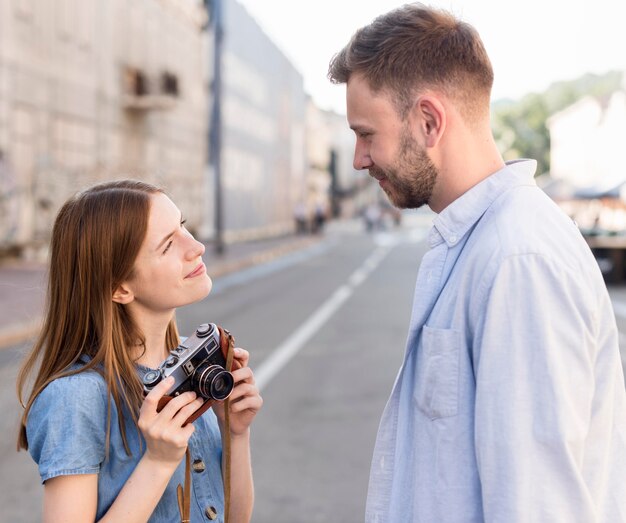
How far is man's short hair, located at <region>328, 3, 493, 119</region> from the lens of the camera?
70.6 inches

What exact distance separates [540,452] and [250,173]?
41743 millimetres

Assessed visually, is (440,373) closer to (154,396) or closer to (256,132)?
(154,396)

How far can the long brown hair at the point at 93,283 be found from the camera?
6.31ft

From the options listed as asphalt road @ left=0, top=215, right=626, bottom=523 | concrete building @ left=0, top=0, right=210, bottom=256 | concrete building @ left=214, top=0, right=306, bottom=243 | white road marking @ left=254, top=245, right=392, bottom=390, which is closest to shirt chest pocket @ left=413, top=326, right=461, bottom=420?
asphalt road @ left=0, top=215, right=626, bottom=523

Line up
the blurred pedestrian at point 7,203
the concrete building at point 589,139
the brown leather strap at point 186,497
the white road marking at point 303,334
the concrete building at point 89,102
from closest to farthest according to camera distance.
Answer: the brown leather strap at point 186,497 < the white road marking at point 303,334 < the blurred pedestrian at point 7,203 < the concrete building at point 89,102 < the concrete building at point 589,139

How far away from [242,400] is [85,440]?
1.41 ft

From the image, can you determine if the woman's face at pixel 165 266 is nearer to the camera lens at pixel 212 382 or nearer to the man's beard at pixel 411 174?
the camera lens at pixel 212 382

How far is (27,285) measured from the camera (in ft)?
36.8

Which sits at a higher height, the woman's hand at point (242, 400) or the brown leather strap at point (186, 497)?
the woman's hand at point (242, 400)

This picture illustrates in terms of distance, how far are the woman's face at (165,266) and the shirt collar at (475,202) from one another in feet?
2.02

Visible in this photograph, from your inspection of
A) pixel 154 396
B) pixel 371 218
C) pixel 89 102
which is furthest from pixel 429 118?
pixel 371 218

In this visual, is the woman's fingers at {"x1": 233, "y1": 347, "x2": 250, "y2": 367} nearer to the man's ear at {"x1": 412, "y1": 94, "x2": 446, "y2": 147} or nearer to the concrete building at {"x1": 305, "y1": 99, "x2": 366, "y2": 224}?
the man's ear at {"x1": 412, "y1": 94, "x2": 446, "y2": 147}

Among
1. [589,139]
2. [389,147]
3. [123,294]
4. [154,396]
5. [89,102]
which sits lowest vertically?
[154,396]

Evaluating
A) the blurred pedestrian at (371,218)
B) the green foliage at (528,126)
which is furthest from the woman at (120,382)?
the green foliage at (528,126)
